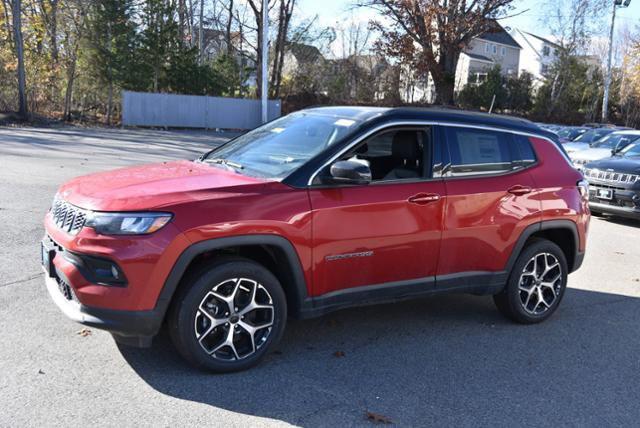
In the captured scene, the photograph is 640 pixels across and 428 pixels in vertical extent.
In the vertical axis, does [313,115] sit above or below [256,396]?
above

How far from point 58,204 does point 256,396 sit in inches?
76.2

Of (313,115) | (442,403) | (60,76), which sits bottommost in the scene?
(442,403)

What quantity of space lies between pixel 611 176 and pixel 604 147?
6.08m

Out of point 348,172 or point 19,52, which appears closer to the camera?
point 348,172

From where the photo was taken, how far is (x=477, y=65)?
65.9m

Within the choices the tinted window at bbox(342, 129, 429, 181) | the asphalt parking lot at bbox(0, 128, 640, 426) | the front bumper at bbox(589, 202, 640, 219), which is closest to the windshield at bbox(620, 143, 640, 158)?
the front bumper at bbox(589, 202, 640, 219)

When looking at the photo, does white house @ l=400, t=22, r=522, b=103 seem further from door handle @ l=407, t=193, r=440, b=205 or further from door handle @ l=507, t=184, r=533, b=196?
door handle @ l=407, t=193, r=440, b=205

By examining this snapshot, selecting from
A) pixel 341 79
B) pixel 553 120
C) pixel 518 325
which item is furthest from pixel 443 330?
pixel 553 120

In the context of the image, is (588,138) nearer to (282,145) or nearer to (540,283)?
(540,283)

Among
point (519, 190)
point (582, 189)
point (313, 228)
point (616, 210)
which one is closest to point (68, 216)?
point (313, 228)

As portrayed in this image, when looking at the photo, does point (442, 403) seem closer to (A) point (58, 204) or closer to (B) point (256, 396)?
(B) point (256, 396)

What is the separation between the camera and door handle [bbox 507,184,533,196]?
4903mm

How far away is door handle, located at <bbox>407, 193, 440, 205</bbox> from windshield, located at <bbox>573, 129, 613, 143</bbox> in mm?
17060

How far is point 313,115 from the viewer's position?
4926mm
